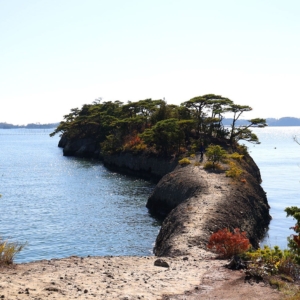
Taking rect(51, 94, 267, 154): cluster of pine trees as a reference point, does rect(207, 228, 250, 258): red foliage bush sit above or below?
below

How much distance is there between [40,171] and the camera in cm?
7412

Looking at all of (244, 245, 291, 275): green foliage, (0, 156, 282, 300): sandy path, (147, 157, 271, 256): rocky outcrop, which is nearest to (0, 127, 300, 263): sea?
(147, 157, 271, 256): rocky outcrop

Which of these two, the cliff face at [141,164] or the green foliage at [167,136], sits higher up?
the green foliage at [167,136]

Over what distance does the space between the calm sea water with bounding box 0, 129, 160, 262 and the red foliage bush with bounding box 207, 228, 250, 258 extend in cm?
814

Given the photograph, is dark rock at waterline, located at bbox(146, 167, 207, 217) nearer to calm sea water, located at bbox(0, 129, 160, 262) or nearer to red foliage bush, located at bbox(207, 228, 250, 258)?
calm sea water, located at bbox(0, 129, 160, 262)

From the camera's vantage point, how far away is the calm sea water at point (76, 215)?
27938 mm

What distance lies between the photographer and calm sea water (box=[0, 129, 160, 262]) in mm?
27938

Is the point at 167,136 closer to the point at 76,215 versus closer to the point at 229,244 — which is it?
the point at 76,215

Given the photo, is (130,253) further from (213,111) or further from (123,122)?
(123,122)

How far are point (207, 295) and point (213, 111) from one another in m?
57.9

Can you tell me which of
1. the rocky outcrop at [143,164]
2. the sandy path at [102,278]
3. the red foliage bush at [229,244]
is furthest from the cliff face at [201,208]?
the rocky outcrop at [143,164]

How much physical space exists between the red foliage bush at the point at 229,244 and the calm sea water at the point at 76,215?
8142 mm

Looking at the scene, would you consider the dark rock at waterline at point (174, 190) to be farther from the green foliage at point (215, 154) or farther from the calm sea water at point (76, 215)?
the green foliage at point (215, 154)

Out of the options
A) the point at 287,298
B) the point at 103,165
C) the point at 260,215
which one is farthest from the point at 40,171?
the point at 287,298
